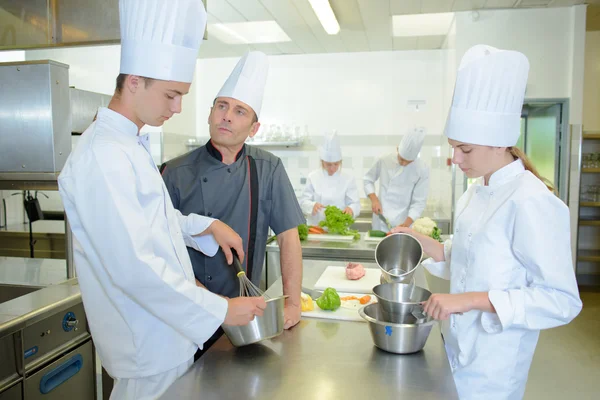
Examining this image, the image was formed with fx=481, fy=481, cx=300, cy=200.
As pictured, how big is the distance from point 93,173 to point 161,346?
0.48m

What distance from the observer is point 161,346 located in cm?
125

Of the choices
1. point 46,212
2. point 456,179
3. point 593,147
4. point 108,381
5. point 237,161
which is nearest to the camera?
point 237,161

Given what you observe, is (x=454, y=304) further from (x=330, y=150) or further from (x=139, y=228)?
(x=330, y=150)

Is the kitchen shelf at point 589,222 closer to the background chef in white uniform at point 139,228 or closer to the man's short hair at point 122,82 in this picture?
the background chef in white uniform at point 139,228

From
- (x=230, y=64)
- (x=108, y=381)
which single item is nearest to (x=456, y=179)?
(x=230, y=64)

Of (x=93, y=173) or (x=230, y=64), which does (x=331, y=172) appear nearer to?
(x=230, y=64)

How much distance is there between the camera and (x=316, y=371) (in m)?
1.29

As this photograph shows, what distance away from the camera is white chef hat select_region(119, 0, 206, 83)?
1202mm

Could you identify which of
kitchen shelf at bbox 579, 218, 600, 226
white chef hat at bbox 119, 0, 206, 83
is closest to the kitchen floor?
kitchen shelf at bbox 579, 218, 600, 226

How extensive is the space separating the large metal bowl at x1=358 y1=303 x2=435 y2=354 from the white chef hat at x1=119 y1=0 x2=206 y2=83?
87 cm

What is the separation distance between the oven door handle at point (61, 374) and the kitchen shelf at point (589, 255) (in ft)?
17.7

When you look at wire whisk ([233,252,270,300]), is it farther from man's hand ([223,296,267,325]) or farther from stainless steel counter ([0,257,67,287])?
stainless steel counter ([0,257,67,287])

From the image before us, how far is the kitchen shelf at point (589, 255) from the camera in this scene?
5.51 meters

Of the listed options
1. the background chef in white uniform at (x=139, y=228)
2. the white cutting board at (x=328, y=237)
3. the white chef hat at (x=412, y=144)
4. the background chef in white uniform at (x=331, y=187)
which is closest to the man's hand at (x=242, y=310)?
the background chef in white uniform at (x=139, y=228)
